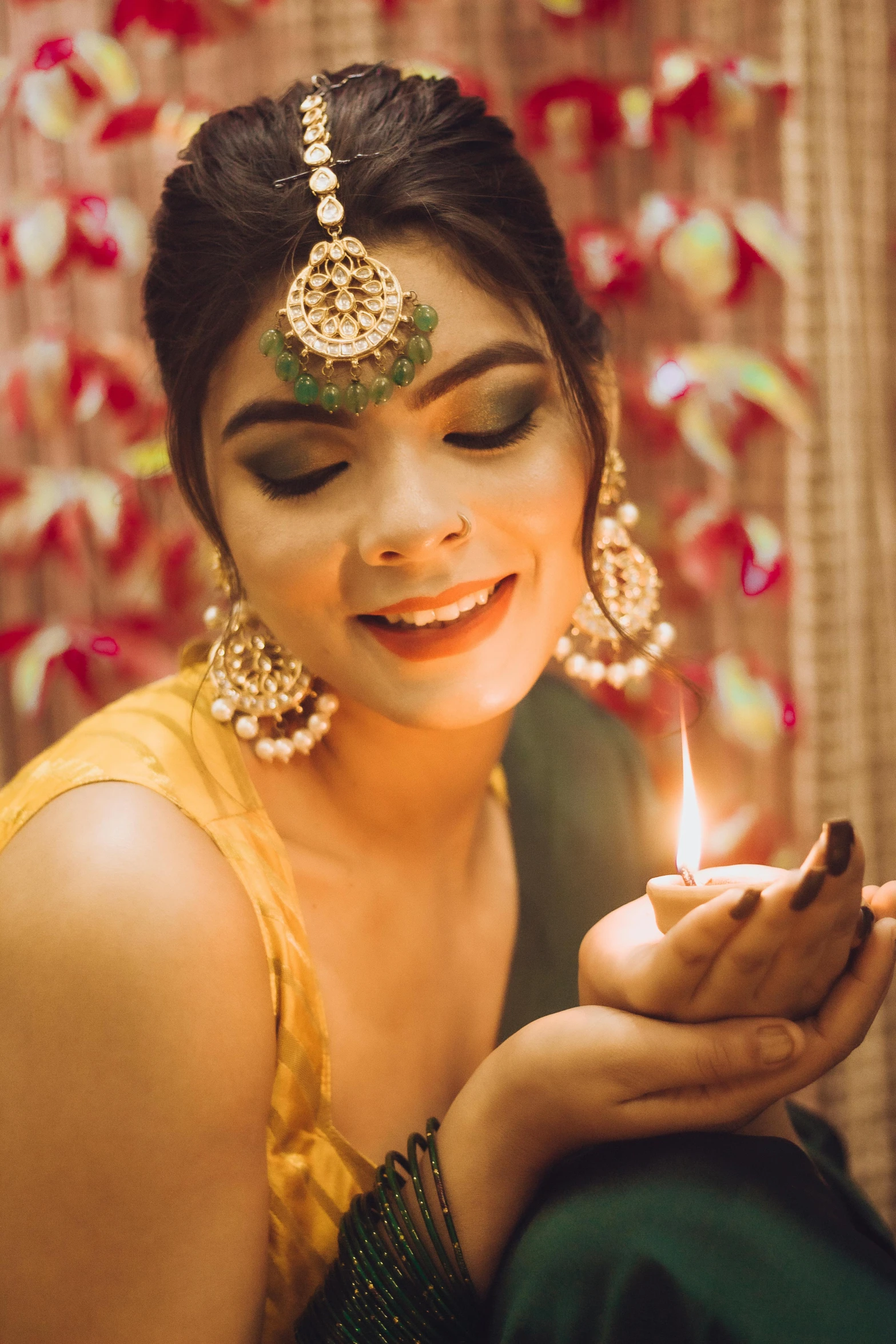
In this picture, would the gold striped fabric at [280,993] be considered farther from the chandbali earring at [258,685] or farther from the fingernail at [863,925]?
the fingernail at [863,925]

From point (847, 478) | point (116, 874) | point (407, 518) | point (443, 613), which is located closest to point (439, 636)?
point (443, 613)

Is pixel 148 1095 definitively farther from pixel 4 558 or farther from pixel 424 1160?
pixel 4 558

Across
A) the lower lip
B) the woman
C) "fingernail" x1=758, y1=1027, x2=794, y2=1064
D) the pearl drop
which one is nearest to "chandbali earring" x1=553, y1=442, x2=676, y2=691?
the woman

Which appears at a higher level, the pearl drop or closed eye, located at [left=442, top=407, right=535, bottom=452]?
closed eye, located at [left=442, top=407, right=535, bottom=452]

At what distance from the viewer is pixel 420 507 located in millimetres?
929

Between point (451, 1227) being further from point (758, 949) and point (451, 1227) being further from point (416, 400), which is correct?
point (416, 400)

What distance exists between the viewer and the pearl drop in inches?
46.3

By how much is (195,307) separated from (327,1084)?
734mm

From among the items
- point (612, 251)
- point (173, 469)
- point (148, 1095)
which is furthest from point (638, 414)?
point (148, 1095)

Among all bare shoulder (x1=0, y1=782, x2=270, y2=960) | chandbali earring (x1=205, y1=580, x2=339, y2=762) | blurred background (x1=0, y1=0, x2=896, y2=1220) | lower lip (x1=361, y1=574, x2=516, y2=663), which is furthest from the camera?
blurred background (x1=0, y1=0, x2=896, y2=1220)

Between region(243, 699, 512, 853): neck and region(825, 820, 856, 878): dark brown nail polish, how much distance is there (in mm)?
524

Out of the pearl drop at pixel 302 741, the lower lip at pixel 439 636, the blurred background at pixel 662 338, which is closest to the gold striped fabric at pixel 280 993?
the pearl drop at pixel 302 741

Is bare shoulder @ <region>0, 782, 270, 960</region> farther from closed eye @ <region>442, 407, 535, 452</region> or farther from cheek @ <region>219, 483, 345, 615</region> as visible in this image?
closed eye @ <region>442, 407, 535, 452</region>

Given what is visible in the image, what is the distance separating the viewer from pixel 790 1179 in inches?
35.9
